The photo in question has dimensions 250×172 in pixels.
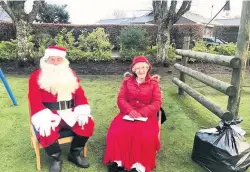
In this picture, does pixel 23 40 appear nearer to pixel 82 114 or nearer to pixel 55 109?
pixel 55 109

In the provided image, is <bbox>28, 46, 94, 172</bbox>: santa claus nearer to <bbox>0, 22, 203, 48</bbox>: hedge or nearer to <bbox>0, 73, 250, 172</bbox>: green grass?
<bbox>0, 73, 250, 172</bbox>: green grass

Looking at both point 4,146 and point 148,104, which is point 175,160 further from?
point 4,146

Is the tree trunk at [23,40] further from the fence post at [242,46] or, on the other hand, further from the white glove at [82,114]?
the fence post at [242,46]

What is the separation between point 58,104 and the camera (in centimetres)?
342

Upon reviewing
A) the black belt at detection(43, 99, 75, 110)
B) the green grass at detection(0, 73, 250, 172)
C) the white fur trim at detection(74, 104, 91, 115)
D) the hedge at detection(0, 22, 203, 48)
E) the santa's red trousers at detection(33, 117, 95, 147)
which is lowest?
the green grass at detection(0, 73, 250, 172)

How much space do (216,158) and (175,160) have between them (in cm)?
64

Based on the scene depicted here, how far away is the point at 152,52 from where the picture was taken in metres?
10.0

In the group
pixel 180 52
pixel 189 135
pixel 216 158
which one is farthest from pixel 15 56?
pixel 216 158

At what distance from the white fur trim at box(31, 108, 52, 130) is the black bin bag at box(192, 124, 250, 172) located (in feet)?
6.46

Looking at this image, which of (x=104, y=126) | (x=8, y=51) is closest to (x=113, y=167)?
(x=104, y=126)

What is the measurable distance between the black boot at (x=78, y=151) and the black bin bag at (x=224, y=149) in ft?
4.99

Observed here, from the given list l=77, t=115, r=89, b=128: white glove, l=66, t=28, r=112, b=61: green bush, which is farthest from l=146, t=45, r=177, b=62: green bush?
l=77, t=115, r=89, b=128: white glove

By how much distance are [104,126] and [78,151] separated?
4.35ft

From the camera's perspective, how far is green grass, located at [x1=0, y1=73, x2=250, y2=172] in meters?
3.49
